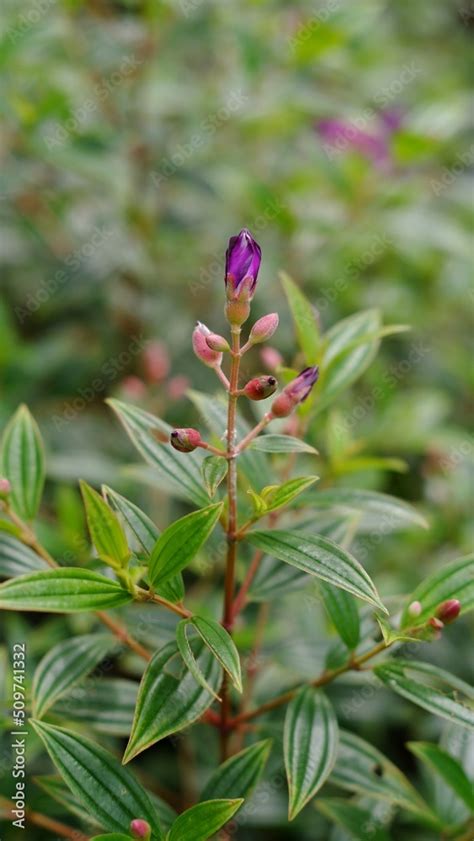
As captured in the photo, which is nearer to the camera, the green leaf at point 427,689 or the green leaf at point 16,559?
the green leaf at point 427,689

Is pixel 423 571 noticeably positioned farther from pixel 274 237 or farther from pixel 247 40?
pixel 247 40

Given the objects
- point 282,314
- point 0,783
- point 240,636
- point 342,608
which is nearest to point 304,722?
point 342,608

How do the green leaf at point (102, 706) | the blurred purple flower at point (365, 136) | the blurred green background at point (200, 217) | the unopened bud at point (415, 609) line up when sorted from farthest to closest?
the blurred purple flower at point (365, 136)
the blurred green background at point (200, 217)
the green leaf at point (102, 706)
the unopened bud at point (415, 609)

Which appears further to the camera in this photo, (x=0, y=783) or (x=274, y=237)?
(x=274, y=237)

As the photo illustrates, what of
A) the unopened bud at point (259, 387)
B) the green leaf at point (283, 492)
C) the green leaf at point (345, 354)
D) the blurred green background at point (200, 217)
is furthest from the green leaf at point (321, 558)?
the blurred green background at point (200, 217)

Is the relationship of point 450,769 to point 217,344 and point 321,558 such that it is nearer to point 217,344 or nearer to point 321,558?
point 321,558

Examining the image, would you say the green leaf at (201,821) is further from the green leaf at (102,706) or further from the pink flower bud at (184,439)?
the pink flower bud at (184,439)
